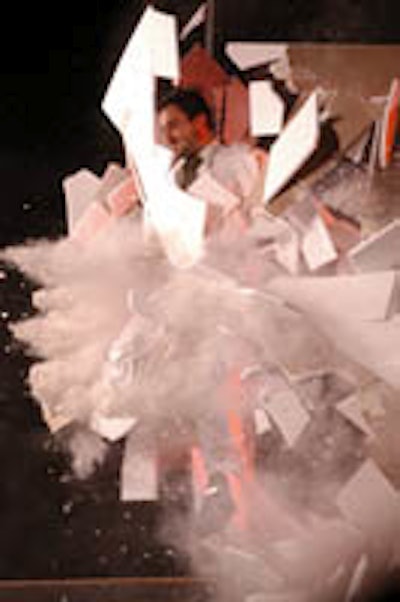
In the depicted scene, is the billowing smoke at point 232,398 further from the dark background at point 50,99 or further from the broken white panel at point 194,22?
the broken white panel at point 194,22

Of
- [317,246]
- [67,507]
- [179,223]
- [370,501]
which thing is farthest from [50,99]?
[370,501]

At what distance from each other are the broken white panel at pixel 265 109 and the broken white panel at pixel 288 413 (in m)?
0.27

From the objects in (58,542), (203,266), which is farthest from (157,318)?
(58,542)

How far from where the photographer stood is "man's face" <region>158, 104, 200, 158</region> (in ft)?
3.22

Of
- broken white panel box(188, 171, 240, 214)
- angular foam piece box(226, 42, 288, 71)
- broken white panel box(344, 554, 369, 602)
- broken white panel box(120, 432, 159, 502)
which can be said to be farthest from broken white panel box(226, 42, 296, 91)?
broken white panel box(344, 554, 369, 602)

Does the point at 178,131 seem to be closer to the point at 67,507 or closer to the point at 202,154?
the point at 202,154

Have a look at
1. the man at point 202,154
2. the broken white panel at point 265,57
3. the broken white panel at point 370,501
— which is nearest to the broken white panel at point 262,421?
the broken white panel at point 370,501

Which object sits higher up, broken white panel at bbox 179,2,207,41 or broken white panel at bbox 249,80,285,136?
broken white panel at bbox 179,2,207,41

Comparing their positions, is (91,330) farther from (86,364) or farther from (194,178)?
(194,178)

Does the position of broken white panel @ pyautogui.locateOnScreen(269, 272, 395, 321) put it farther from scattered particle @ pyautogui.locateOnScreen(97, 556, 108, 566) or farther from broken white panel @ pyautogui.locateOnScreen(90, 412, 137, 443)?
scattered particle @ pyautogui.locateOnScreen(97, 556, 108, 566)

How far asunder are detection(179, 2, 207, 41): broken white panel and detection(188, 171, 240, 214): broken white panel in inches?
5.7

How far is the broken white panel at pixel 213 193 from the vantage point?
3.20ft

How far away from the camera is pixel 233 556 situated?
1.11 m

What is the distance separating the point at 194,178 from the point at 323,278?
0.17 metres
